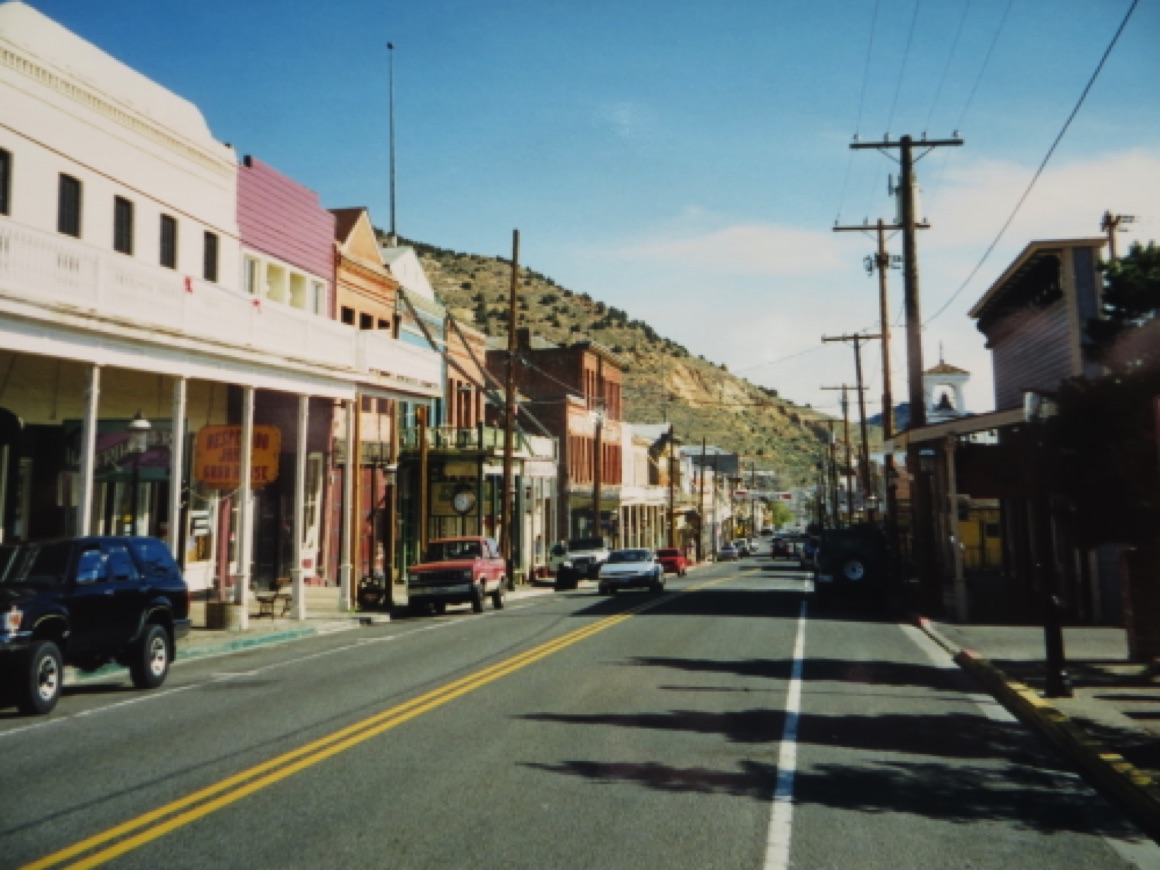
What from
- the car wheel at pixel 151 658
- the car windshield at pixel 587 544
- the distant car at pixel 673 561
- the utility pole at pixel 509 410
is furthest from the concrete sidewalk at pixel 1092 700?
the distant car at pixel 673 561

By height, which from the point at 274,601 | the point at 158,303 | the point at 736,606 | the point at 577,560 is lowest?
the point at 736,606

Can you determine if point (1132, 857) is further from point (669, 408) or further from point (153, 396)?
point (669, 408)

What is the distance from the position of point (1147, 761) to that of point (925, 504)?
1827cm

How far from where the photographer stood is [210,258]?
2508cm

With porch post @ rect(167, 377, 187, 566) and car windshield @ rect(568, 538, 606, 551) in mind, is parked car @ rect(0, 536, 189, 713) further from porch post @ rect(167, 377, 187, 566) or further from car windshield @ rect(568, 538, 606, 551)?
car windshield @ rect(568, 538, 606, 551)

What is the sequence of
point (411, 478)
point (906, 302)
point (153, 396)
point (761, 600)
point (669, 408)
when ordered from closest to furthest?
point (153, 396)
point (906, 302)
point (761, 600)
point (411, 478)
point (669, 408)

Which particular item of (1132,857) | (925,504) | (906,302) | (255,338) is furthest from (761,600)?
(1132,857)

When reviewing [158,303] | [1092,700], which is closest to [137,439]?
[158,303]

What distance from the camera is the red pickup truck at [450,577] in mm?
25609

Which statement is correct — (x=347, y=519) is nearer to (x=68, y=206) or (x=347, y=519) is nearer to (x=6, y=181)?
(x=68, y=206)

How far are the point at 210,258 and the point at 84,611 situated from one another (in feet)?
48.8

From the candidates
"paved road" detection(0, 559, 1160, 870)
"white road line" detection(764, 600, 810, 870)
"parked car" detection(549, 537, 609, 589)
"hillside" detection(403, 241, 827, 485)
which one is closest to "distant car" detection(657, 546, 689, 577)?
"parked car" detection(549, 537, 609, 589)

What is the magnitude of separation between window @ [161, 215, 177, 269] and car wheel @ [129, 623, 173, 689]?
12.2m

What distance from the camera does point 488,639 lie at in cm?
1847
